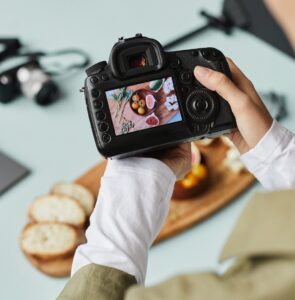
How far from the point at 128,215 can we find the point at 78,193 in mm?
344

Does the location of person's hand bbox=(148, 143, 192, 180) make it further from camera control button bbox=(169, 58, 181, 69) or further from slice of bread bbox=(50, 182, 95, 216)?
slice of bread bbox=(50, 182, 95, 216)

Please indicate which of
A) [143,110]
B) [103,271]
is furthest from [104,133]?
[103,271]

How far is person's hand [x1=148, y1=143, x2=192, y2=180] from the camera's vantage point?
64 cm

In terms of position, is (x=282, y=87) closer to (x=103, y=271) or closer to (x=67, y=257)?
(x=67, y=257)

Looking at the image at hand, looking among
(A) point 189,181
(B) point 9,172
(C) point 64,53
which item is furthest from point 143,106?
(C) point 64,53

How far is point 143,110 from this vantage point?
0.59 m

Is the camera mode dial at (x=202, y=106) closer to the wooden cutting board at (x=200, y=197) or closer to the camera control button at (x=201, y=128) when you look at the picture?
the camera control button at (x=201, y=128)

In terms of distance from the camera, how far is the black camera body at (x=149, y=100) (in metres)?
0.58

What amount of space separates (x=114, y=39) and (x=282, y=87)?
14.3 inches

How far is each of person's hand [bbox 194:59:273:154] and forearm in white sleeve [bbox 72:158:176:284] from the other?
95 millimetres

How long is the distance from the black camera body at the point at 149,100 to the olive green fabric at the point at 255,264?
9.4 inches

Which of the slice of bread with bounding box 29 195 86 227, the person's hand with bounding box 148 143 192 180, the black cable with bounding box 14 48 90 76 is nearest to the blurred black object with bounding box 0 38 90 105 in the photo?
the black cable with bounding box 14 48 90 76

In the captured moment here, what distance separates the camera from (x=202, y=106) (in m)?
0.60

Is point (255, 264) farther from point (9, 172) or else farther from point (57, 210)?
point (9, 172)
